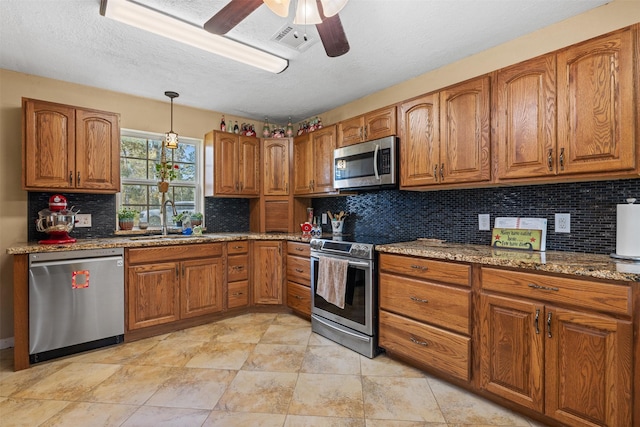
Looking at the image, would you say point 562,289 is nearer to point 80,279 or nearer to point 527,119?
point 527,119

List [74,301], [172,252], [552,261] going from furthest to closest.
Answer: [172,252], [74,301], [552,261]

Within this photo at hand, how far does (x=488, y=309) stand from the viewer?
1.86 m

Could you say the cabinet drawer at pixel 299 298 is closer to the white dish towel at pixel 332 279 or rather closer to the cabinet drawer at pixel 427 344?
the white dish towel at pixel 332 279

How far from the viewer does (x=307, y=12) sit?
153cm

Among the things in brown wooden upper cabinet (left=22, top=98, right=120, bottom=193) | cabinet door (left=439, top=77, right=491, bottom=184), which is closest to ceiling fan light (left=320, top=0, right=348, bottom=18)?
cabinet door (left=439, top=77, right=491, bottom=184)

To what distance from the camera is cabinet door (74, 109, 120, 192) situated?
9.32ft

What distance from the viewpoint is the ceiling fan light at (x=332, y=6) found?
1.46 metres

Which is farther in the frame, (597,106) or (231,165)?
(231,165)

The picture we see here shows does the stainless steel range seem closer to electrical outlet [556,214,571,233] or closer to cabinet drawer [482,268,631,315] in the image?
cabinet drawer [482,268,631,315]

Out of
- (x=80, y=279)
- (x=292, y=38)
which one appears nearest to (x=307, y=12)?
(x=292, y=38)

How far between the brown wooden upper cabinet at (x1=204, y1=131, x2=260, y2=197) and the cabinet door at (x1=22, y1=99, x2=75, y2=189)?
1337 mm

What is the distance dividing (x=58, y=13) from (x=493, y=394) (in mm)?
3684

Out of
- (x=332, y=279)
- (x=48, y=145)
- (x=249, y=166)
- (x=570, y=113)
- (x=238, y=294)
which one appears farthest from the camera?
(x=249, y=166)

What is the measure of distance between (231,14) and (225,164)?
2.37 metres
